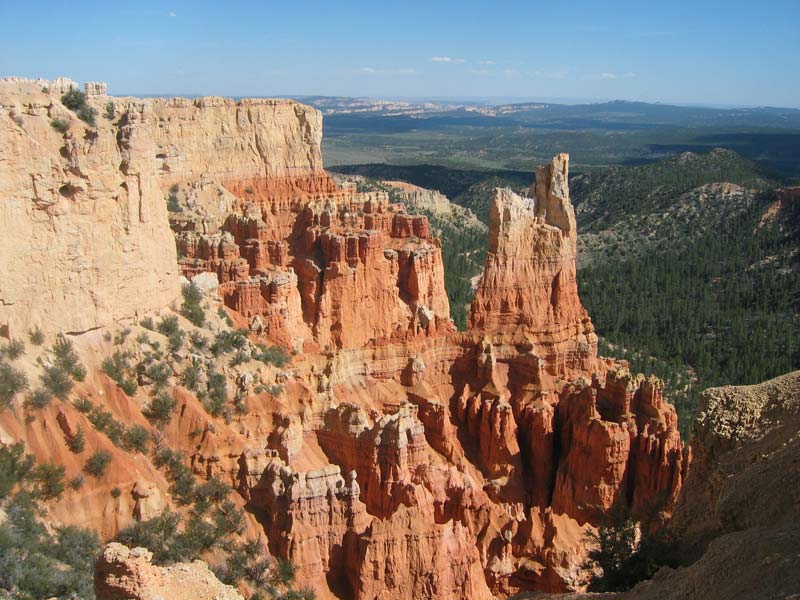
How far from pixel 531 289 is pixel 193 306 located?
43.7ft

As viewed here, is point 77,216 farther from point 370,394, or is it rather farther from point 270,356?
point 370,394

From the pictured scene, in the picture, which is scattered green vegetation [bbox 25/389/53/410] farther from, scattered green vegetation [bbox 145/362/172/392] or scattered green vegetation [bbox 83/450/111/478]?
scattered green vegetation [bbox 145/362/172/392]

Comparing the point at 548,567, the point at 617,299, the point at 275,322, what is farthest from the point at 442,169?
the point at 548,567

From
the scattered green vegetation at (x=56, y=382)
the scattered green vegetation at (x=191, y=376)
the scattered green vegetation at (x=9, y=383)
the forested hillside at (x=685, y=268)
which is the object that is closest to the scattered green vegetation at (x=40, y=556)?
the scattered green vegetation at (x=9, y=383)

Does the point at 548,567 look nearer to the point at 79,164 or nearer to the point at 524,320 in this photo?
the point at 524,320

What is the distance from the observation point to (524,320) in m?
32.3

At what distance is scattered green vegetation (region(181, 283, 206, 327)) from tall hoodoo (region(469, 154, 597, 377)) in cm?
1075

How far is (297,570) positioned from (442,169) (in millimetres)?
152465

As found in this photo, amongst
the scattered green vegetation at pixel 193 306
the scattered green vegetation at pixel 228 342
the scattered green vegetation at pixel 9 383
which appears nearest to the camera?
the scattered green vegetation at pixel 9 383

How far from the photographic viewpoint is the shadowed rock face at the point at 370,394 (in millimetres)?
20125

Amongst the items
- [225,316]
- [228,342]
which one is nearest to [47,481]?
[228,342]

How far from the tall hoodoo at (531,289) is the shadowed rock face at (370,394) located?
0.22ft

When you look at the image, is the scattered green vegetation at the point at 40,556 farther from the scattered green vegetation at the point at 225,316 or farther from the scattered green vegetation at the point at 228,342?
the scattered green vegetation at the point at 225,316

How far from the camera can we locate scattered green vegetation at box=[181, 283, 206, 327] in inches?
1016
